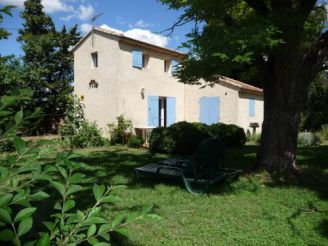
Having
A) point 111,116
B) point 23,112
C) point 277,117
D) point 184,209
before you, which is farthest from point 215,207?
point 111,116

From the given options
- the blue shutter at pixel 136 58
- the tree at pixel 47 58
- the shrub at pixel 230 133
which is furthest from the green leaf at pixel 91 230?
the tree at pixel 47 58

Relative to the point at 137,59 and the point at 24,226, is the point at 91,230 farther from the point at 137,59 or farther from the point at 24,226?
the point at 137,59

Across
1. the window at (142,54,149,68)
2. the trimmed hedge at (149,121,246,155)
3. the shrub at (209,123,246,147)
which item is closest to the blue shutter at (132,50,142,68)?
the window at (142,54,149,68)

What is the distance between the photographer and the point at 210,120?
61.1 ft

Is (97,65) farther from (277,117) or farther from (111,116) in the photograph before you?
(277,117)

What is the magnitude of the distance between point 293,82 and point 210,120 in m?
11.1

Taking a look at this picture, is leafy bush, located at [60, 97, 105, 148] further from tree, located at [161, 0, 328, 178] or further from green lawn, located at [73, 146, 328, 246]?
tree, located at [161, 0, 328, 178]

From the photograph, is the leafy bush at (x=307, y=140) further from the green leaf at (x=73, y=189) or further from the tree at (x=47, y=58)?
the green leaf at (x=73, y=189)

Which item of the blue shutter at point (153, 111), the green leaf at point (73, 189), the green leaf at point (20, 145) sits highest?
the blue shutter at point (153, 111)

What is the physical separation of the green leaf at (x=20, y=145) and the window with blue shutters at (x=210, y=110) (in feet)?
56.7

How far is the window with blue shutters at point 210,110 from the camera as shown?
723 inches

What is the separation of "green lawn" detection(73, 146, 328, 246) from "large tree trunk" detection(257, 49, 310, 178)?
0.57 m

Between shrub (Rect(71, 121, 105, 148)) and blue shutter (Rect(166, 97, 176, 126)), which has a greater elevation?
blue shutter (Rect(166, 97, 176, 126))

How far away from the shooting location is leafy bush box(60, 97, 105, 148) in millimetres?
14570
